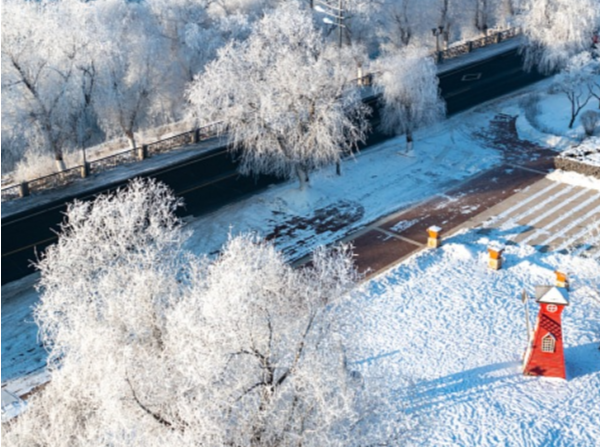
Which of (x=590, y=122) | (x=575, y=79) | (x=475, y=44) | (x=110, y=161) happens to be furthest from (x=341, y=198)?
(x=475, y=44)

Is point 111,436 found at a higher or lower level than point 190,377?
lower

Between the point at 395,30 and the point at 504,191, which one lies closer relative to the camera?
the point at 504,191

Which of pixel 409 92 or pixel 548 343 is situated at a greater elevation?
pixel 409 92

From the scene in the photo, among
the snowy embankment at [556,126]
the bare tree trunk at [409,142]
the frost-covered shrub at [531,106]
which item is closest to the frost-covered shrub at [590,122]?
the snowy embankment at [556,126]

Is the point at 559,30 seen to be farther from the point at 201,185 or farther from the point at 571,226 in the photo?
the point at 201,185

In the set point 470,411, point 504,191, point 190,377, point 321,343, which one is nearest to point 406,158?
point 504,191

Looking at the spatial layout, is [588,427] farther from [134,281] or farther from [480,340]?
[134,281]

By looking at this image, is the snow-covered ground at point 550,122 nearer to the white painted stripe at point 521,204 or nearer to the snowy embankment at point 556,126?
the snowy embankment at point 556,126
